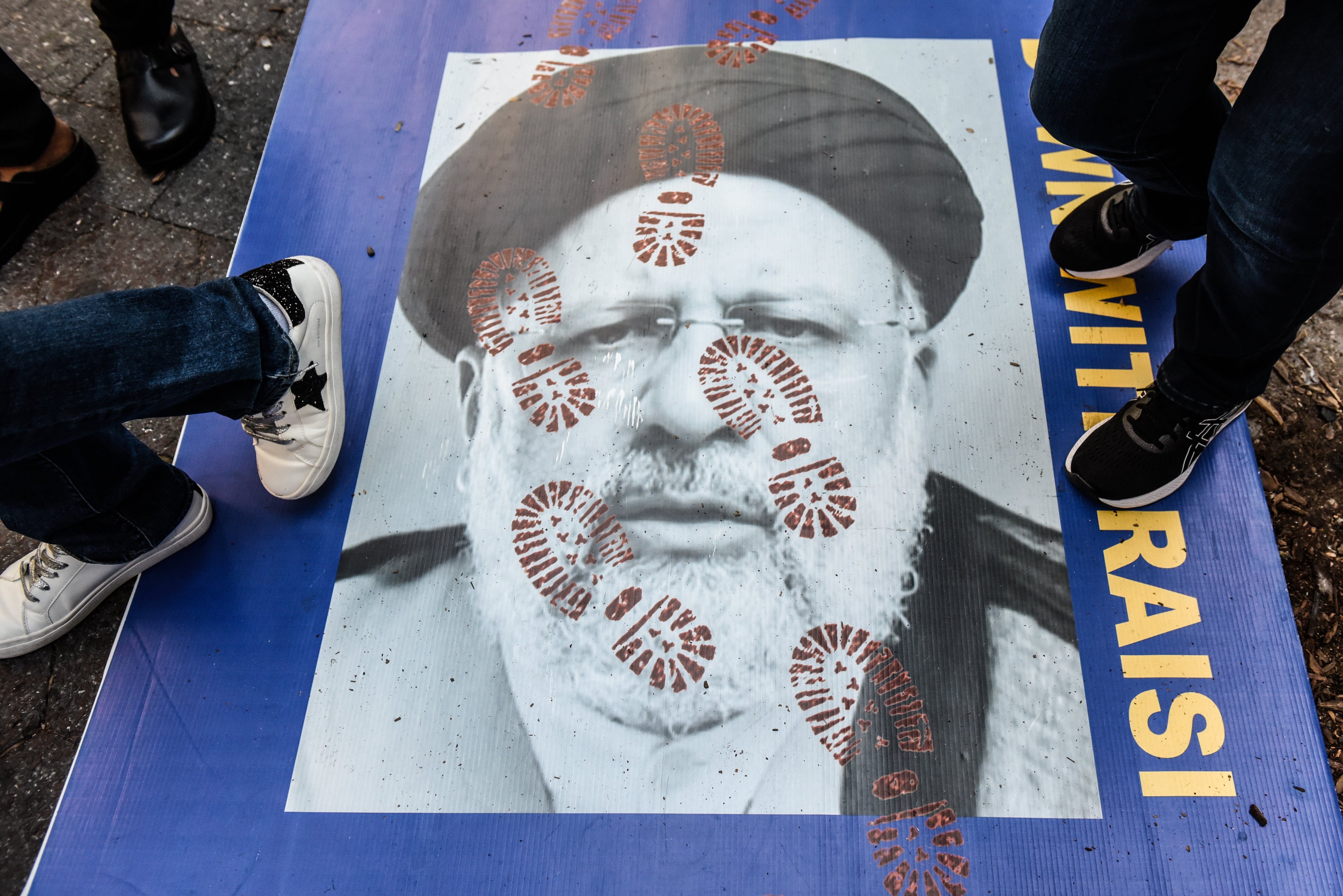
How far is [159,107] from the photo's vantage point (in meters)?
1.27

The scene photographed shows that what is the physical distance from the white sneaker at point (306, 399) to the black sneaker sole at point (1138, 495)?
919mm

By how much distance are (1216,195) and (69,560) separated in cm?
129

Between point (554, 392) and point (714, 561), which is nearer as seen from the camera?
point (714, 561)

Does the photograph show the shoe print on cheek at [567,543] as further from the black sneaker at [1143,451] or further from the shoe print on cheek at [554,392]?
the black sneaker at [1143,451]

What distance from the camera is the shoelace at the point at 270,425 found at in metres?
0.94

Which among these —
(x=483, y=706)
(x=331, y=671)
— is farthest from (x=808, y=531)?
(x=331, y=671)

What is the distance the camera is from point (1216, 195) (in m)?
0.71

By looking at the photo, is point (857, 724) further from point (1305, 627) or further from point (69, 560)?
point (69, 560)

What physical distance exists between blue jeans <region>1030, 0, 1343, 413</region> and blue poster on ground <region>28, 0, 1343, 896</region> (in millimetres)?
239

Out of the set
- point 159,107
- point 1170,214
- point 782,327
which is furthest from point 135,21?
point 1170,214

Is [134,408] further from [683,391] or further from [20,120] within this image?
[20,120]

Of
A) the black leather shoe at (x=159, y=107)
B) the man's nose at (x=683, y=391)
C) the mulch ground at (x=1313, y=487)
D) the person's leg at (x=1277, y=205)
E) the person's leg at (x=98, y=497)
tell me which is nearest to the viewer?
the person's leg at (x=1277, y=205)

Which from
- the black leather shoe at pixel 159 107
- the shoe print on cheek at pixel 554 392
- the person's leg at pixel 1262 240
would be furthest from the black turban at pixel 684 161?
the black leather shoe at pixel 159 107

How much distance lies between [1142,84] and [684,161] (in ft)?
2.07
